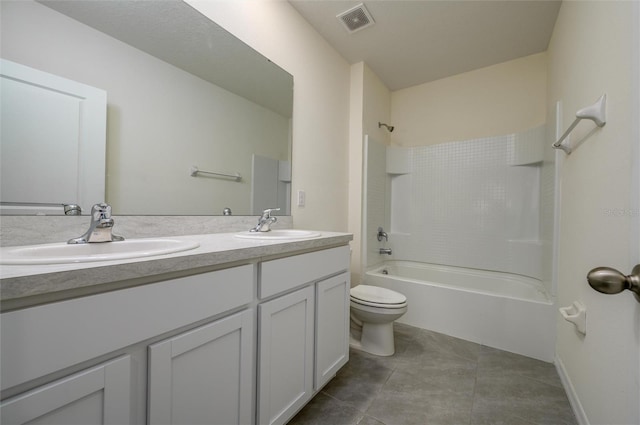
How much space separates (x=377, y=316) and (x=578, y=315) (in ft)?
3.30

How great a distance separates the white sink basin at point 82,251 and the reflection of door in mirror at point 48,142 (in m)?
0.17

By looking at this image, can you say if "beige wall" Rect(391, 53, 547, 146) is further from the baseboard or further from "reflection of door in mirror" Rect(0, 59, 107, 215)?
"reflection of door in mirror" Rect(0, 59, 107, 215)

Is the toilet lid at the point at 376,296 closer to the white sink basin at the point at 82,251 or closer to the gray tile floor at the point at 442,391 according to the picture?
the gray tile floor at the point at 442,391

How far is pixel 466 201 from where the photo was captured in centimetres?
259

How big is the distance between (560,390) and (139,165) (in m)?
2.46

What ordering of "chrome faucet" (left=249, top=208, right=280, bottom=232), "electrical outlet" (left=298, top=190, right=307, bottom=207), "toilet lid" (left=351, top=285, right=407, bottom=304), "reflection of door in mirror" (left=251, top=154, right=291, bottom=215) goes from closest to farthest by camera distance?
1. "chrome faucet" (left=249, top=208, right=280, bottom=232)
2. "reflection of door in mirror" (left=251, top=154, right=291, bottom=215)
3. "toilet lid" (left=351, top=285, right=407, bottom=304)
4. "electrical outlet" (left=298, top=190, right=307, bottom=207)

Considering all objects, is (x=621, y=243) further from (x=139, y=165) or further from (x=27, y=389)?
(x=139, y=165)

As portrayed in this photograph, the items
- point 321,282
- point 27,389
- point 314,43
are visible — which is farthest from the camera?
point 314,43

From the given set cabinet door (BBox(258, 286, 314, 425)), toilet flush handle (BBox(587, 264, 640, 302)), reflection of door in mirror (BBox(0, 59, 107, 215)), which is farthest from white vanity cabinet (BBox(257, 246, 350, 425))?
toilet flush handle (BBox(587, 264, 640, 302))

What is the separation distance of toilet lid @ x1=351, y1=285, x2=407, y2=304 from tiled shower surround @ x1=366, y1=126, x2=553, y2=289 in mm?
535

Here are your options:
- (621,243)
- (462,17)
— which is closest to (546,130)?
(462,17)

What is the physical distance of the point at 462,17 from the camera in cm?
186

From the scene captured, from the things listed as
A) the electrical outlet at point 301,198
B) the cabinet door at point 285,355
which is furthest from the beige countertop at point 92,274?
the electrical outlet at point 301,198

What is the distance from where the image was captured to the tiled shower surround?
2.28m
